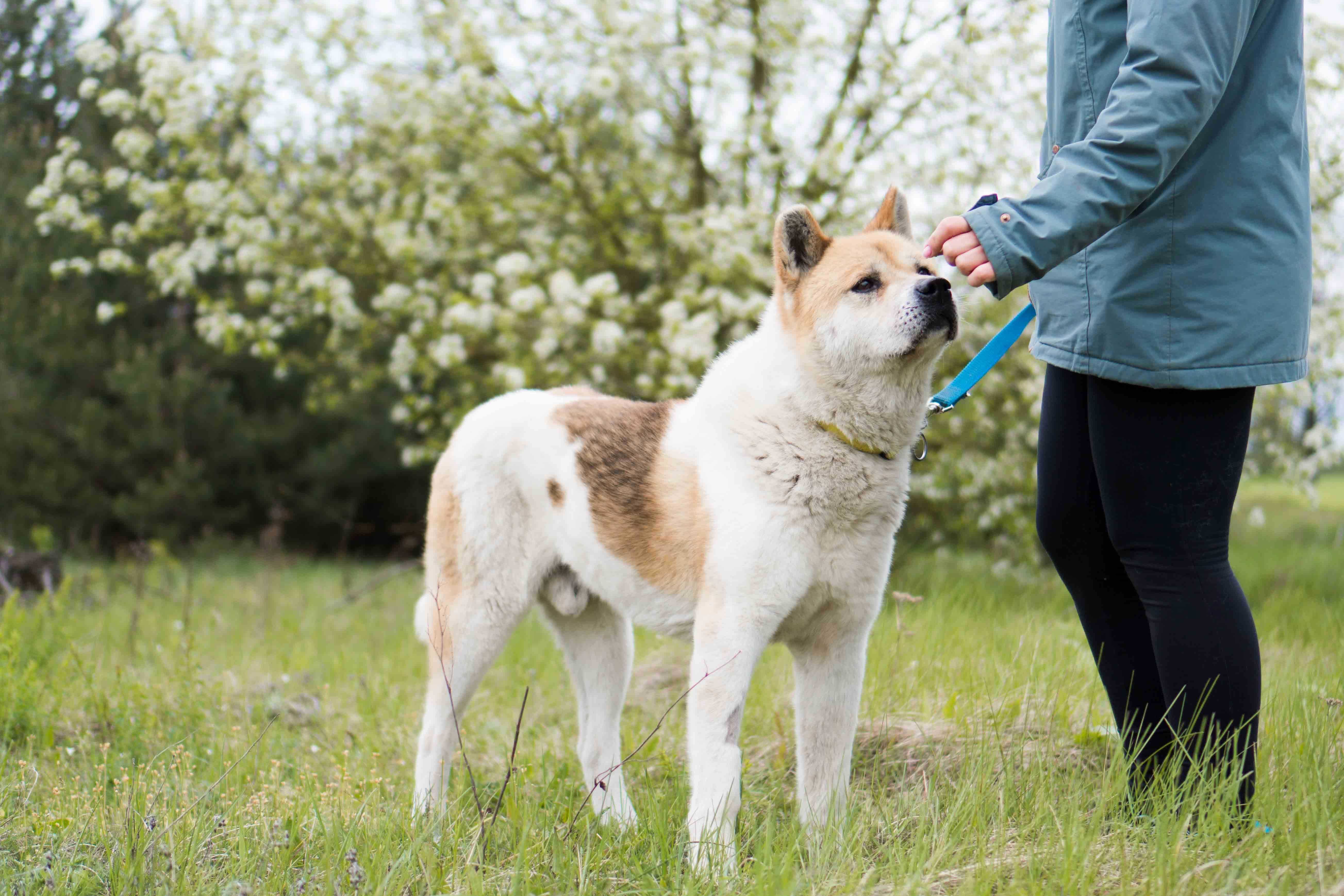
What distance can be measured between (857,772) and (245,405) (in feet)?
35.5

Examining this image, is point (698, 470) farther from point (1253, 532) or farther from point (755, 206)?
point (1253, 532)

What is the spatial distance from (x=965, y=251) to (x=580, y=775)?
7.39 feet

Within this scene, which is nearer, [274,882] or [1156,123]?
[1156,123]

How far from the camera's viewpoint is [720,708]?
8.61 ft

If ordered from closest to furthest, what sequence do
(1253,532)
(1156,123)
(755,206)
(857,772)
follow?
(1156,123), (857,772), (755,206), (1253,532)

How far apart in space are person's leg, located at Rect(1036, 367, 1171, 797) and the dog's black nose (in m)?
0.32

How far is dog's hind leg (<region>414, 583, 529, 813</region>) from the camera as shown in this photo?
128 inches

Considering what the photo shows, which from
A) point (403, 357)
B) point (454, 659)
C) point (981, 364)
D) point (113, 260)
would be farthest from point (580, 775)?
point (113, 260)

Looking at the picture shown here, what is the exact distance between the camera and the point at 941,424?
7.21 m

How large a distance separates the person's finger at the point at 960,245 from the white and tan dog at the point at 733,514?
17.1 inches

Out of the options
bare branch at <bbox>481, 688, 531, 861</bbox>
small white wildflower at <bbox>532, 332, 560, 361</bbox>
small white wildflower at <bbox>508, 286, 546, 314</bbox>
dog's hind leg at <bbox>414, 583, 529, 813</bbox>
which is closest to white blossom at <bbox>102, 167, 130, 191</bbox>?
small white wildflower at <bbox>508, 286, 546, 314</bbox>

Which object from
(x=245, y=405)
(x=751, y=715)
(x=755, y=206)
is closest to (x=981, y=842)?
(x=751, y=715)

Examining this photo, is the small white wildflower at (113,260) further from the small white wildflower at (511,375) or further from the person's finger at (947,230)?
the person's finger at (947,230)

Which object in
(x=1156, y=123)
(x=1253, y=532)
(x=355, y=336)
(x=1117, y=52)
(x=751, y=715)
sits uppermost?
(x=1117, y=52)
